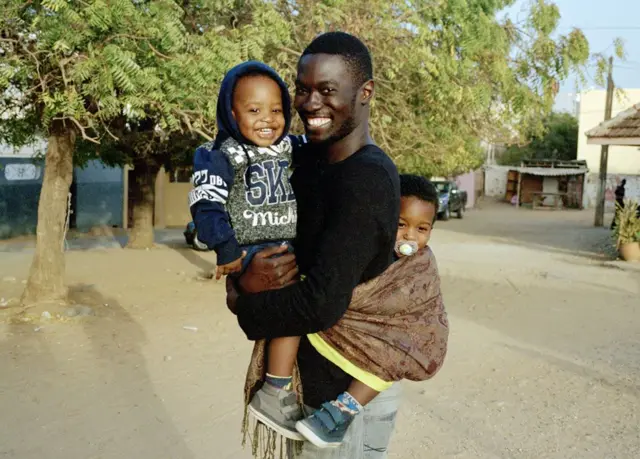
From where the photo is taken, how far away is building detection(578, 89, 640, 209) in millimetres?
35625

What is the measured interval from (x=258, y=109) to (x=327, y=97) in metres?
0.34

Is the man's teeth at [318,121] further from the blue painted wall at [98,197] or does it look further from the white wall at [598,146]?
the white wall at [598,146]

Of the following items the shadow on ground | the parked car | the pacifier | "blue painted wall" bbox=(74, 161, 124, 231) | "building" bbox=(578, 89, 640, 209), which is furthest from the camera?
"building" bbox=(578, 89, 640, 209)

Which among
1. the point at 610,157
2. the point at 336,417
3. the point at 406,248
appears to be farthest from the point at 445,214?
the point at 336,417

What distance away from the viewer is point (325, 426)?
1766 mm

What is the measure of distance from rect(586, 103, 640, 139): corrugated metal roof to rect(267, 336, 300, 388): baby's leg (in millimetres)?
14429

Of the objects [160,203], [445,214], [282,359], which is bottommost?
[445,214]

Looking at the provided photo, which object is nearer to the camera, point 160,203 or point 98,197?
point 98,197

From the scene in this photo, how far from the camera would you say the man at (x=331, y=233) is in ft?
5.31

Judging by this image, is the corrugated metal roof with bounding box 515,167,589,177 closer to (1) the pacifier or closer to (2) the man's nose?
(1) the pacifier

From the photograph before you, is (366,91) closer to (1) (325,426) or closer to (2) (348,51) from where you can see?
(2) (348,51)

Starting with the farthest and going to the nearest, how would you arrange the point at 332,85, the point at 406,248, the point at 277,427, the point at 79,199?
the point at 79,199
the point at 406,248
the point at 277,427
the point at 332,85

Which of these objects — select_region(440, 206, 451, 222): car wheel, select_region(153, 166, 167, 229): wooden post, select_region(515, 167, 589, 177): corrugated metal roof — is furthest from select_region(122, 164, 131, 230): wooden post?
select_region(515, 167, 589, 177): corrugated metal roof

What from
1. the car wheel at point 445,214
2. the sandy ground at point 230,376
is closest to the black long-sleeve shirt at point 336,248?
the sandy ground at point 230,376
